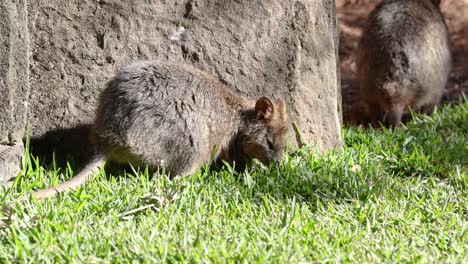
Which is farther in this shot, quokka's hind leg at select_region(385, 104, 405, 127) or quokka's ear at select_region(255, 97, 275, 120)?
quokka's hind leg at select_region(385, 104, 405, 127)

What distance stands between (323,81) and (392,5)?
218 centimetres

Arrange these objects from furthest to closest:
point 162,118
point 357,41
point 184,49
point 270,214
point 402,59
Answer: point 357,41
point 402,59
point 184,49
point 162,118
point 270,214

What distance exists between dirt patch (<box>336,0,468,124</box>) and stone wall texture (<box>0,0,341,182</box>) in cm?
288

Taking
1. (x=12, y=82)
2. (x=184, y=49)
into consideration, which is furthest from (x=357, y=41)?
(x=12, y=82)

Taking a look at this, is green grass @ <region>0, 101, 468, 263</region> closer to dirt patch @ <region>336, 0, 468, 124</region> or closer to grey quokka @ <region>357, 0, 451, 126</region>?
grey quokka @ <region>357, 0, 451, 126</region>

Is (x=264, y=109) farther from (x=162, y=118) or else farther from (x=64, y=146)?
(x=64, y=146)

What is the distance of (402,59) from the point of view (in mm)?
7383

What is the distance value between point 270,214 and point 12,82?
1.84m

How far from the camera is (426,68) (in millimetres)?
7512

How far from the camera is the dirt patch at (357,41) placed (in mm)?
9047

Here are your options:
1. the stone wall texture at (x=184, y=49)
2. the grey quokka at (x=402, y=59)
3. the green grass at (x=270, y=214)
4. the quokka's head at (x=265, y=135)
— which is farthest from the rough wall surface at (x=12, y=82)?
the grey quokka at (x=402, y=59)

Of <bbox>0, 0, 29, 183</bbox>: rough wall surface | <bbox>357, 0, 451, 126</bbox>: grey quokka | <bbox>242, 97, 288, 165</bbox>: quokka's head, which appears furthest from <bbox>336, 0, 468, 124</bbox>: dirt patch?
<bbox>0, 0, 29, 183</bbox>: rough wall surface

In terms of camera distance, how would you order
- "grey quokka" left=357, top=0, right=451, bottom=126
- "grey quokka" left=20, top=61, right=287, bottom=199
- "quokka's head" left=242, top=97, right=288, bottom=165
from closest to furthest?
"grey quokka" left=20, top=61, right=287, bottom=199
"quokka's head" left=242, top=97, right=288, bottom=165
"grey quokka" left=357, top=0, right=451, bottom=126

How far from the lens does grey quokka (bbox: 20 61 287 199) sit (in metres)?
4.87
